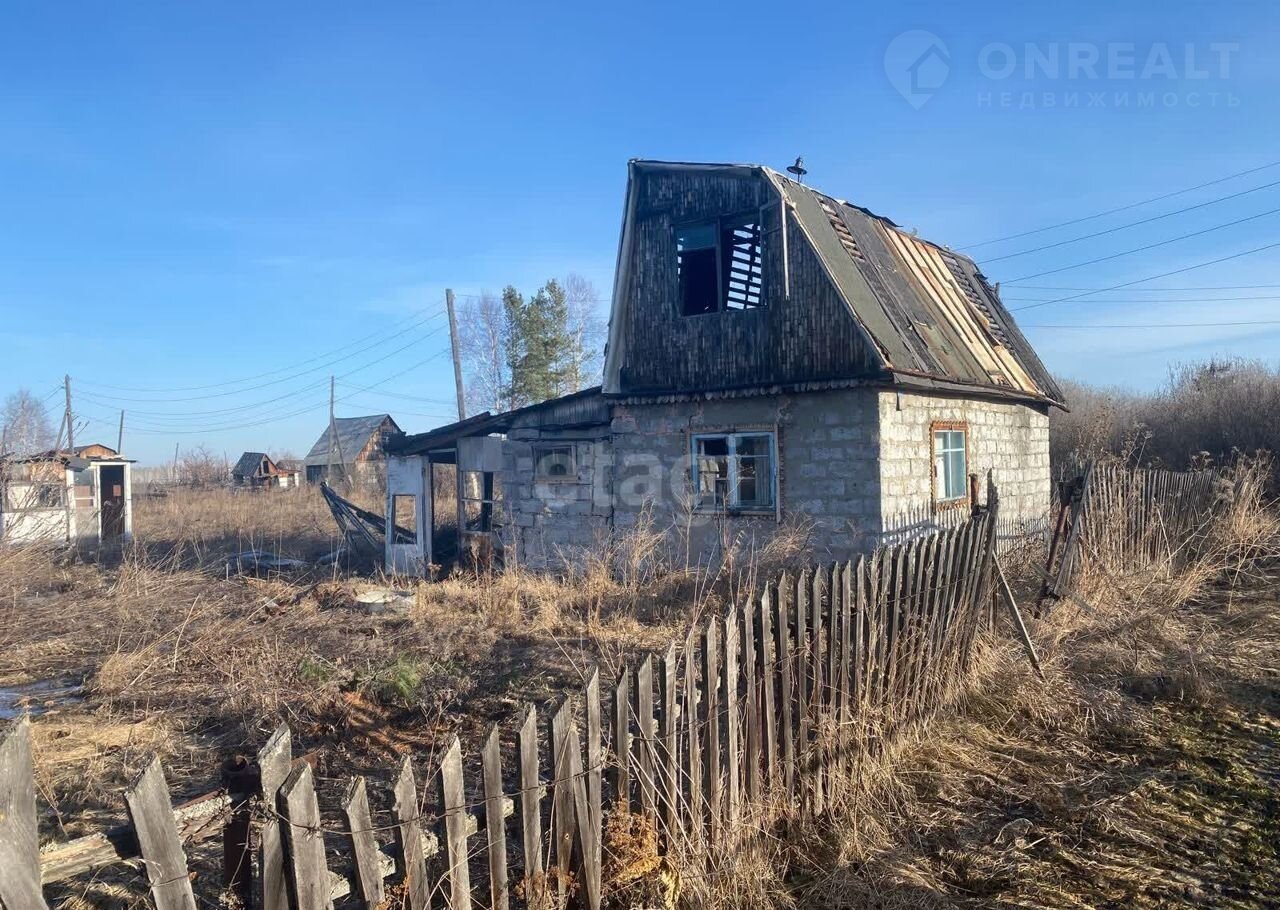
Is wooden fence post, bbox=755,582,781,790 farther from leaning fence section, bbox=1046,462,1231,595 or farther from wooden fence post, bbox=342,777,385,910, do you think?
leaning fence section, bbox=1046,462,1231,595

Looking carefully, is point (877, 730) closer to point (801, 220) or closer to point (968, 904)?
point (968, 904)

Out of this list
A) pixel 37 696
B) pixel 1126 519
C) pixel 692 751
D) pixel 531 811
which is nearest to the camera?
pixel 531 811

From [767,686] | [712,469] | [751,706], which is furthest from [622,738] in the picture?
[712,469]

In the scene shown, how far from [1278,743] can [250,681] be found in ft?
23.8

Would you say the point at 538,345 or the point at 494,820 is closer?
the point at 494,820

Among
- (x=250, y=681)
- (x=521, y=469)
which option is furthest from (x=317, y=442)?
(x=250, y=681)

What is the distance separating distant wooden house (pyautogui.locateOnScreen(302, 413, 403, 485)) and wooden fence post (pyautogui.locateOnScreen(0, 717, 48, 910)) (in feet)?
134

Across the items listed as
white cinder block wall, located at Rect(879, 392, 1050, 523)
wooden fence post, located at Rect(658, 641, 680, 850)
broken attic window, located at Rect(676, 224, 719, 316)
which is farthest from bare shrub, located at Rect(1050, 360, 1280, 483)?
wooden fence post, located at Rect(658, 641, 680, 850)

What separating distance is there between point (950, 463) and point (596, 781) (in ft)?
37.4

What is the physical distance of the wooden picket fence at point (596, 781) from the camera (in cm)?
191

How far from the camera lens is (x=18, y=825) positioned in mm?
1666

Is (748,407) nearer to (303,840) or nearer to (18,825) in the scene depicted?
(303,840)

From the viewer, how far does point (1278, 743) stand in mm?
5172

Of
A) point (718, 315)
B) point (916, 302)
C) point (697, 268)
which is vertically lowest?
point (718, 315)
